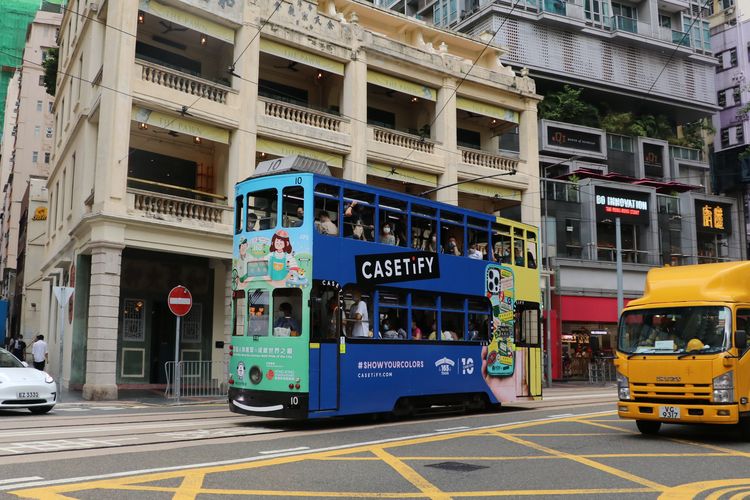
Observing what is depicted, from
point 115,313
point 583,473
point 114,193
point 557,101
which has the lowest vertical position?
point 583,473

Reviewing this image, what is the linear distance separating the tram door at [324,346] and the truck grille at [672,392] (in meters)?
5.04

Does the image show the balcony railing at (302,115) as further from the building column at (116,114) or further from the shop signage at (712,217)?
the shop signage at (712,217)

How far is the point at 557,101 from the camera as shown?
44.1 metres

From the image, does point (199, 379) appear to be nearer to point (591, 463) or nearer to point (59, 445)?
point (59, 445)

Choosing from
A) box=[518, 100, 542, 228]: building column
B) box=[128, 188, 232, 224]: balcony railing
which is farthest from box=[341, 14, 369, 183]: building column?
box=[518, 100, 542, 228]: building column

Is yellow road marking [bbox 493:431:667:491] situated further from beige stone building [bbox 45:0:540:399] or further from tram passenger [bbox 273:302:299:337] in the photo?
beige stone building [bbox 45:0:540:399]

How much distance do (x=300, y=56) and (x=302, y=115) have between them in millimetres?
2058

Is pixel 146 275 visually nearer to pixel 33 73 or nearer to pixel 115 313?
pixel 115 313

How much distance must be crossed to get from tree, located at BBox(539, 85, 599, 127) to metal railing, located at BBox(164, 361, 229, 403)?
90.8 ft

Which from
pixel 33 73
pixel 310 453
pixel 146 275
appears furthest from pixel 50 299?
pixel 33 73

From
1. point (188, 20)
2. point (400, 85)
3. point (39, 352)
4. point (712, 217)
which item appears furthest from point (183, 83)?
point (712, 217)

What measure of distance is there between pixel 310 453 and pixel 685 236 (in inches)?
1555

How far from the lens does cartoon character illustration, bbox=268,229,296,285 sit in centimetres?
1271

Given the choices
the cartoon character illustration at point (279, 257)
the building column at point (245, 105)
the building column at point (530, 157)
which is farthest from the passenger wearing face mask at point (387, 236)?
the building column at point (530, 157)
